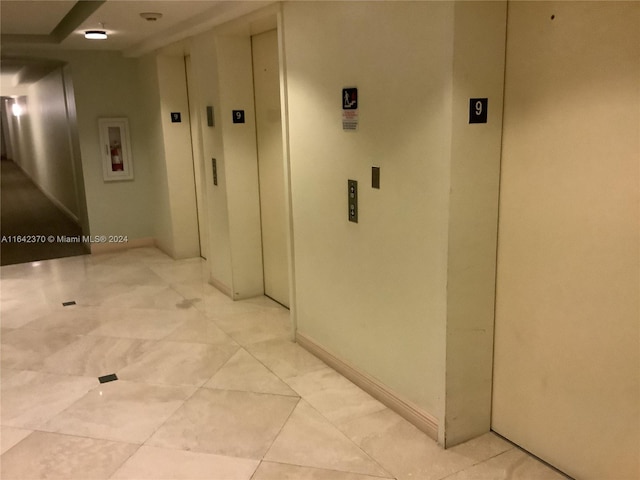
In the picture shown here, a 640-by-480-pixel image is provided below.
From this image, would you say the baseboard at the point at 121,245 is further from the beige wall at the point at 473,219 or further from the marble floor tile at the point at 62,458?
the beige wall at the point at 473,219

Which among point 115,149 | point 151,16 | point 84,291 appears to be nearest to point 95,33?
point 151,16

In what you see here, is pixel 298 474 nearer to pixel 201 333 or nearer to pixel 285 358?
pixel 285 358

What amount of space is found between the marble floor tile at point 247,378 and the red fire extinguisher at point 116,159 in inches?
171

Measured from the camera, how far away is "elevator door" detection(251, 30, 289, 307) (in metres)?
4.92

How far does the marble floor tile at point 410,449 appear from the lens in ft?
9.29

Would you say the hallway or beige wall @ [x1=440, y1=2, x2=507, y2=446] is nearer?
beige wall @ [x1=440, y1=2, x2=507, y2=446]

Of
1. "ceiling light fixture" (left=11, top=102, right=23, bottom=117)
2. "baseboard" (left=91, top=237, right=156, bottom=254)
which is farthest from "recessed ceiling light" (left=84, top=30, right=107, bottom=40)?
"ceiling light fixture" (left=11, top=102, right=23, bottom=117)

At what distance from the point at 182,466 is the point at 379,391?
1.27 m

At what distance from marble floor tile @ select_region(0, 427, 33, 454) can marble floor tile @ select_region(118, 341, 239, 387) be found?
777mm

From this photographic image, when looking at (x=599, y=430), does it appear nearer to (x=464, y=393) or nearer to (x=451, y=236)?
(x=464, y=393)

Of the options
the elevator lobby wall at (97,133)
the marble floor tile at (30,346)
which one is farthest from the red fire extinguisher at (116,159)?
the marble floor tile at (30,346)

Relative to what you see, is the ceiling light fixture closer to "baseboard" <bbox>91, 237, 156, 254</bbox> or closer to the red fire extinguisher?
the red fire extinguisher

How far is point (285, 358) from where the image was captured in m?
4.18

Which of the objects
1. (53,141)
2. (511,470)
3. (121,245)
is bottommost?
(511,470)
